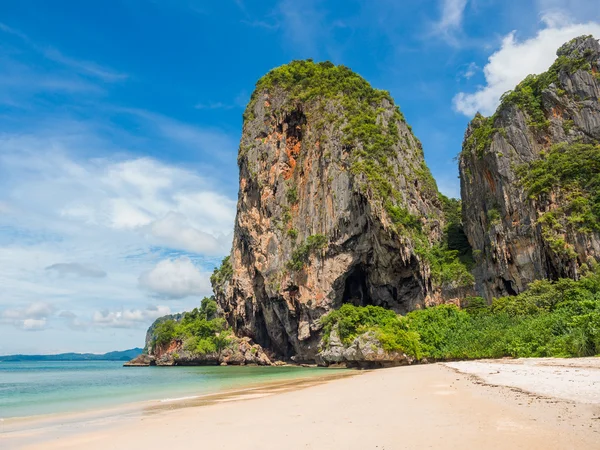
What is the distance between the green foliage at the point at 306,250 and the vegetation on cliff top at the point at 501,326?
10.6 meters

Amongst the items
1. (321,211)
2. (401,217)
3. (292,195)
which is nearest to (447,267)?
(401,217)

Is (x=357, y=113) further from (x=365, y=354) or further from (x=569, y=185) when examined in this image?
(x=365, y=354)

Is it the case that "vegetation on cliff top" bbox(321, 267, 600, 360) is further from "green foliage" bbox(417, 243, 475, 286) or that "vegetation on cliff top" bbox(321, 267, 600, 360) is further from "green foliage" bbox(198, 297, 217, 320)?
"green foliage" bbox(198, 297, 217, 320)

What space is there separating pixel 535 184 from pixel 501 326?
517 inches

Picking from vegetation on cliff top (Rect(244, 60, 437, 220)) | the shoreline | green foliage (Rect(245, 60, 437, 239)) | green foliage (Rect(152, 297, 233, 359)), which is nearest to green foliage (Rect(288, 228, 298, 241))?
green foliage (Rect(245, 60, 437, 239))

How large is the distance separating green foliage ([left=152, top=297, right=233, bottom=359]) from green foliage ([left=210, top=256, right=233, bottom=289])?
4.82 m

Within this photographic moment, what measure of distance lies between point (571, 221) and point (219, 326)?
4391 centimetres

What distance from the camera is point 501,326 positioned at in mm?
25828

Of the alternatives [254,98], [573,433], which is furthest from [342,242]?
[573,433]

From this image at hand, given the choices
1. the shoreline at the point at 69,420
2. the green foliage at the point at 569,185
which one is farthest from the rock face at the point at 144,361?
the green foliage at the point at 569,185

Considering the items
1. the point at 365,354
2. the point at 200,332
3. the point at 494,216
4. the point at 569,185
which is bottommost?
the point at 365,354

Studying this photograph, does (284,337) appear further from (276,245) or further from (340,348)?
(340,348)

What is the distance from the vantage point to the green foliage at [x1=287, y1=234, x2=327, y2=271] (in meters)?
46.6

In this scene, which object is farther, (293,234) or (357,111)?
(357,111)
